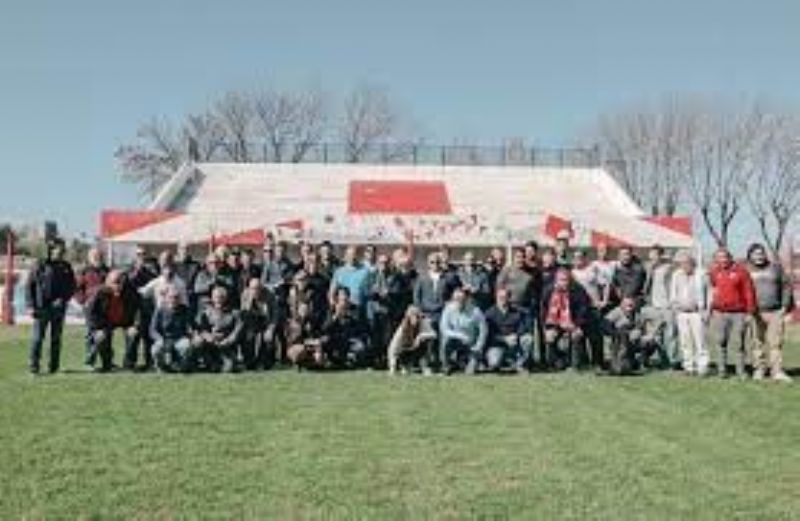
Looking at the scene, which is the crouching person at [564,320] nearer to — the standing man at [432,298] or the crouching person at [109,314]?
the standing man at [432,298]

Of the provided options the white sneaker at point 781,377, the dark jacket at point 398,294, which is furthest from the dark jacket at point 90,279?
the white sneaker at point 781,377

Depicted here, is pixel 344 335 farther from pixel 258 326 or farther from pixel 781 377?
pixel 781 377

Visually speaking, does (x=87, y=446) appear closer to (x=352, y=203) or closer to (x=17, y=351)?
(x=17, y=351)

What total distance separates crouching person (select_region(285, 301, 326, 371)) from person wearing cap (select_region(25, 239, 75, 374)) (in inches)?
113

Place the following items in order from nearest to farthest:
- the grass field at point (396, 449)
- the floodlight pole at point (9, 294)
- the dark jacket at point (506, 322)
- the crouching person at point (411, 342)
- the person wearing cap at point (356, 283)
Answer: the grass field at point (396, 449), the crouching person at point (411, 342), the dark jacket at point (506, 322), the person wearing cap at point (356, 283), the floodlight pole at point (9, 294)

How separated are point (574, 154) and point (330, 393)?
44756 mm

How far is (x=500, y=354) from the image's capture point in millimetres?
15766

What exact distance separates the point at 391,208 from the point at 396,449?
40367 millimetres

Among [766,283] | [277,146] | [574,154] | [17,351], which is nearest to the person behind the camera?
[766,283]

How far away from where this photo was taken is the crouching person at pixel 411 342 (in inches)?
613

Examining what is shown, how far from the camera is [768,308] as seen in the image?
1513 cm

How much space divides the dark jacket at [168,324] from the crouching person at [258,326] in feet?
2.64

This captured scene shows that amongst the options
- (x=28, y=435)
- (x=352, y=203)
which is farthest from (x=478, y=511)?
(x=352, y=203)

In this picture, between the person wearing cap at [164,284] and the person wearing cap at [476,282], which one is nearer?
the person wearing cap at [164,284]
